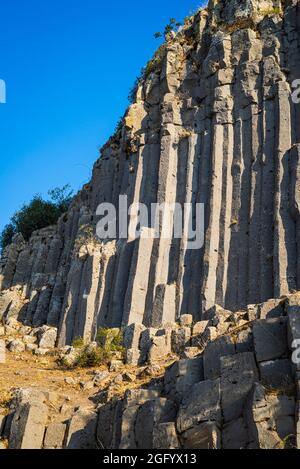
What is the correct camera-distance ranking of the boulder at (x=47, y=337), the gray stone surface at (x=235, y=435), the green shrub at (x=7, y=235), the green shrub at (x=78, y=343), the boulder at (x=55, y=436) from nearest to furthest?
the gray stone surface at (x=235, y=435), the boulder at (x=55, y=436), the green shrub at (x=78, y=343), the boulder at (x=47, y=337), the green shrub at (x=7, y=235)

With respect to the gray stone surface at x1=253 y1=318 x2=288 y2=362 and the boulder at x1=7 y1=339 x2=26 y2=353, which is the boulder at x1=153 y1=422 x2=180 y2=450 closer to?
the gray stone surface at x1=253 y1=318 x2=288 y2=362

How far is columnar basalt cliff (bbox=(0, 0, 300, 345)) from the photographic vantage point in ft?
59.2

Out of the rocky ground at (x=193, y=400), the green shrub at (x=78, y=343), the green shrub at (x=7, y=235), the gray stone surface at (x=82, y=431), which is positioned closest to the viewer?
the rocky ground at (x=193, y=400)

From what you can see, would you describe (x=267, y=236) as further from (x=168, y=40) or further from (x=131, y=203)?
Answer: (x=168, y=40)

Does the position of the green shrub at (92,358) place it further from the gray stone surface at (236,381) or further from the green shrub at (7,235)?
the green shrub at (7,235)

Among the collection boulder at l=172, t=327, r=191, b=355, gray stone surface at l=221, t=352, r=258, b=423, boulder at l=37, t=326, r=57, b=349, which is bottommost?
gray stone surface at l=221, t=352, r=258, b=423

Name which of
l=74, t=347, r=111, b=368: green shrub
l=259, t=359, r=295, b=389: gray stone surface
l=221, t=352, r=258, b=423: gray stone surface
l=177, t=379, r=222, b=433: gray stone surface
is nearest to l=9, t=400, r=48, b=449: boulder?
l=177, t=379, r=222, b=433: gray stone surface

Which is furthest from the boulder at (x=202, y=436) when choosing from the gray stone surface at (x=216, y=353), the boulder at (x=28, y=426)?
the boulder at (x=28, y=426)

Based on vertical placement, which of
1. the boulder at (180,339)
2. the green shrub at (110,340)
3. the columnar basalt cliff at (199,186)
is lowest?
the boulder at (180,339)

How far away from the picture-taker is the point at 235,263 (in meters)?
18.1

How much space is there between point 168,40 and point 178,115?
521cm

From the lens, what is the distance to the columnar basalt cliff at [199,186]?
18031mm

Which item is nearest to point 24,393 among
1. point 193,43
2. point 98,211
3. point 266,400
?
point 266,400

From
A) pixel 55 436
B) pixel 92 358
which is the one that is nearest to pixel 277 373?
pixel 55 436
